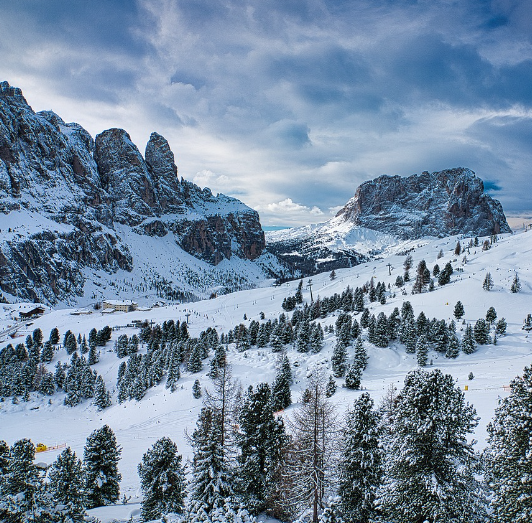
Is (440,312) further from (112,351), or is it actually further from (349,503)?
(112,351)

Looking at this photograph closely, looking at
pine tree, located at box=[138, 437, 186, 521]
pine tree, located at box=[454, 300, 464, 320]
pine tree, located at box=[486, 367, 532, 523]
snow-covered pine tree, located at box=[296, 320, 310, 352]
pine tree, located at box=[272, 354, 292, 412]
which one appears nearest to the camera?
pine tree, located at box=[486, 367, 532, 523]

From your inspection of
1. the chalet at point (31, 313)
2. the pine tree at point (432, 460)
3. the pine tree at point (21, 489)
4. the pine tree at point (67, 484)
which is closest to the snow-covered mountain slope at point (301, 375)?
the pine tree at point (67, 484)

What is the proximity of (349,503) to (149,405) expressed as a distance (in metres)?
54.8

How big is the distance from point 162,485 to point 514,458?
76.3 feet

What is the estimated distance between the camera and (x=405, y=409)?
14719 millimetres

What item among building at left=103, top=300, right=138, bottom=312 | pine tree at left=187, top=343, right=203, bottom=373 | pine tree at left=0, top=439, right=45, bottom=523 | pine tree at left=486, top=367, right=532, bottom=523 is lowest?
pine tree at left=187, top=343, right=203, bottom=373

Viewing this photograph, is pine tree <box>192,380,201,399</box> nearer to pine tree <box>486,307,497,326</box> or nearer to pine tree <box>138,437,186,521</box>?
pine tree <box>138,437,186,521</box>

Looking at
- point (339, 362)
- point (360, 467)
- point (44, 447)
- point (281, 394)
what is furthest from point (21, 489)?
point (339, 362)

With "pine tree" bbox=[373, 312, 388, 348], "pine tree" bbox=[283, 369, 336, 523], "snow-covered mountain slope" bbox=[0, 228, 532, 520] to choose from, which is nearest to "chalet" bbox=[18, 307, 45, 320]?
"snow-covered mountain slope" bbox=[0, 228, 532, 520]

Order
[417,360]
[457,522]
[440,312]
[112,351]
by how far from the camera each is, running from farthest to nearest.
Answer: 1. [112,351]
2. [440,312]
3. [417,360]
4. [457,522]

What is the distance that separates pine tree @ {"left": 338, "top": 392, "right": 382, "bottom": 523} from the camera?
Result: 18.0 meters

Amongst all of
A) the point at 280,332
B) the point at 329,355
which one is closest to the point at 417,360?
the point at 329,355

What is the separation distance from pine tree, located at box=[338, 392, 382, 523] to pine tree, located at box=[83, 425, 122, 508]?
21736 millimetres

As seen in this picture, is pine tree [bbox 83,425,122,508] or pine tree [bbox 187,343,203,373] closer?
pine tree [bbox 83,425,122,508]
